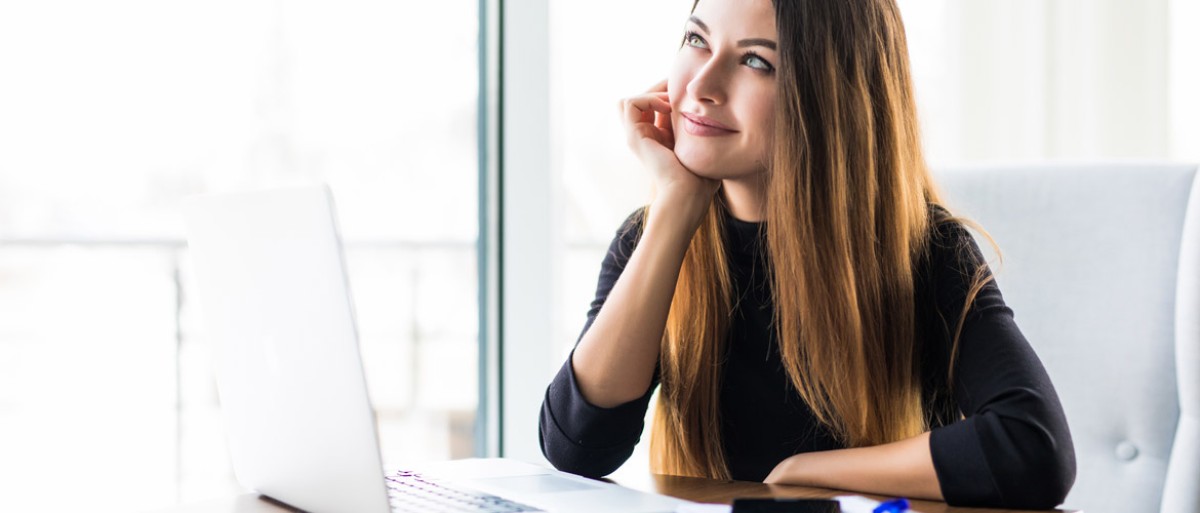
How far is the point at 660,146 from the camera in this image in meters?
1.27

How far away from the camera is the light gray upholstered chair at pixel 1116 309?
127 cm

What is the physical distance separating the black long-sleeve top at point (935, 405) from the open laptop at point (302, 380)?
0.20m

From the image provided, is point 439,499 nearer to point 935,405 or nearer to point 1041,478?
point 1041,478

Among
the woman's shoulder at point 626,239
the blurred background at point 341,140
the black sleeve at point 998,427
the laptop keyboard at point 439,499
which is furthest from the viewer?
the blurred background at point 341,140

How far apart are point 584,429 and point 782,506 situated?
43cm

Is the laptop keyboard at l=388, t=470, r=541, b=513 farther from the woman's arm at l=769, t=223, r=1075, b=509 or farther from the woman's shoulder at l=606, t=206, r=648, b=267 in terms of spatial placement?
the woman's shoulder at l=606, t=206, r=648, b=267

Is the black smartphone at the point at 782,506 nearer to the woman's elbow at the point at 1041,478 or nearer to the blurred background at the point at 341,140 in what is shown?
the woman's elbow at the point at 1041,478

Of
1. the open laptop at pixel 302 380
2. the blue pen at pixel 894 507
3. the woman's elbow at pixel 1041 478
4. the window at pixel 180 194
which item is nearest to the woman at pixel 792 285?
the woman's elbow at pixel 1041 478

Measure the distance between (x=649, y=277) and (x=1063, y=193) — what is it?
0.64 metres

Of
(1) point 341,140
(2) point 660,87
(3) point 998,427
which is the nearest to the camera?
(3) point 998,427

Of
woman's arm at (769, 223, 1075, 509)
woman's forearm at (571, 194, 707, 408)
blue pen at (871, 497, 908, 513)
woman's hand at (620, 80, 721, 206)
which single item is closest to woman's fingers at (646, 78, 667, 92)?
woman's hand at (620, 80, 721, 206)

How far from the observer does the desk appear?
0.84 metres

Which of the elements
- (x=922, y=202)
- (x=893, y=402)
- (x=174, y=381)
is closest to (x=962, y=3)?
(x=922, y=202)

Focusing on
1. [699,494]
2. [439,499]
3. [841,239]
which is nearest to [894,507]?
[699,494]
